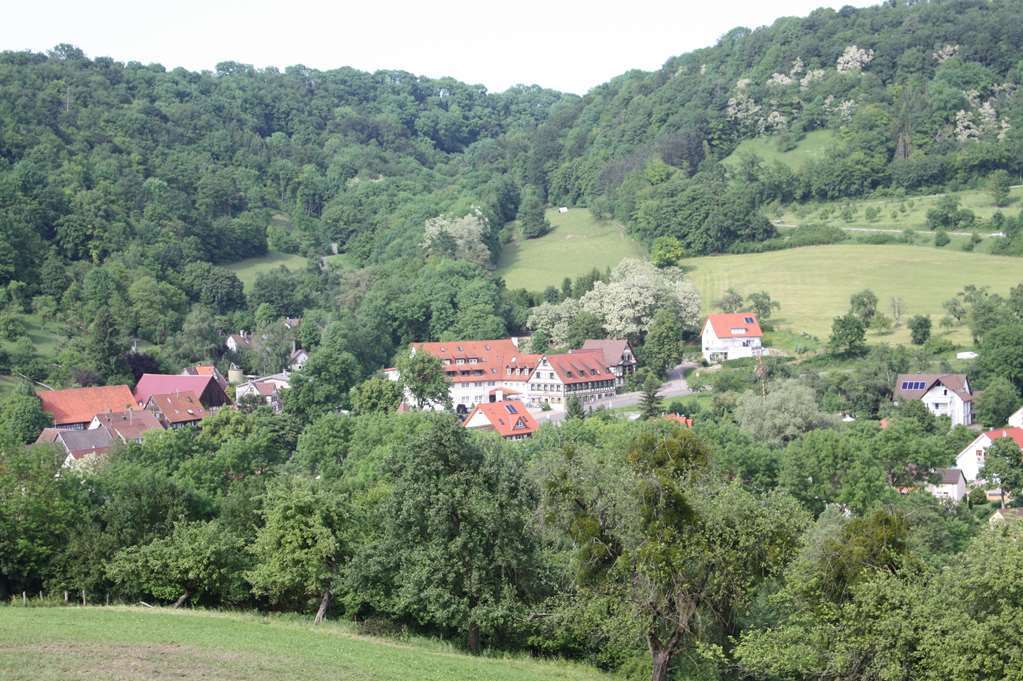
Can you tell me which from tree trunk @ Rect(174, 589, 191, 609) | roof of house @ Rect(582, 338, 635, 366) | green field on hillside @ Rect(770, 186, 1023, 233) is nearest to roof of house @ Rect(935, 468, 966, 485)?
roof of house @ Rect(582, 338, 635, 366)

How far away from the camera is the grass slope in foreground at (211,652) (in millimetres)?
17734

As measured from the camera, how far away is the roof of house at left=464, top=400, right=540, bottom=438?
195 ft

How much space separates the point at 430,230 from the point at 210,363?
2439cm

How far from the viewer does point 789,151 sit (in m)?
114

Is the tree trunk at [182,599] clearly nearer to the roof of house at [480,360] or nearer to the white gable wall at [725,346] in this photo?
the roof of house at [480,360]

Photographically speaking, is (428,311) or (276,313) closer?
(428,311)

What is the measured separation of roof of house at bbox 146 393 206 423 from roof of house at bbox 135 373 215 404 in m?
0.73

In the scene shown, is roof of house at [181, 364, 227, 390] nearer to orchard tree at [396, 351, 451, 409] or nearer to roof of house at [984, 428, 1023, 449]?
orchard tree at [396, 351, 451, 409]

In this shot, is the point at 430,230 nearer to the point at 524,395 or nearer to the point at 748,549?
the point at 524,395

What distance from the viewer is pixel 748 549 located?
22047 millimetres

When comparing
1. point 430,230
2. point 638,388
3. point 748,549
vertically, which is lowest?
point 638,388

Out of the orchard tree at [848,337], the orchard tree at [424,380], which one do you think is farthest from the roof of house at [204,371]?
the orchard tree at [848,337]

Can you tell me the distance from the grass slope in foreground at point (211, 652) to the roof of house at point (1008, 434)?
33.8m

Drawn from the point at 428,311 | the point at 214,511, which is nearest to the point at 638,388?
the point at 428,311
